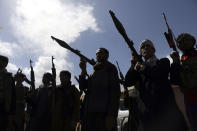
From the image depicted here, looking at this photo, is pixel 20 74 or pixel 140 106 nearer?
pixel 140 106

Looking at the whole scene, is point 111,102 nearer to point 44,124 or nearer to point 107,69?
point 107,69

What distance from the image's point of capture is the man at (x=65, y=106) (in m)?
4.97

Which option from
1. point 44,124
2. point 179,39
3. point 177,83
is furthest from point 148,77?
point 44,124

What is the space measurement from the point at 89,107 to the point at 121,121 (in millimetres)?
5461

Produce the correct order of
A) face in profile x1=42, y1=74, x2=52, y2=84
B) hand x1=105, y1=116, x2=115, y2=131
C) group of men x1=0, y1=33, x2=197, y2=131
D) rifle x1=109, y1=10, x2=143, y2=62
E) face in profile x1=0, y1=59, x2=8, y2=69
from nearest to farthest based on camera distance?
group of men x1=0, y1=33, x2=197, y2=131
rifle x1=109, y1=10, x2=143, y2=62
hand x1=105, y1=116, x2=115, y2=131
face in profile x1=0, y1=59, x2=8, y2=69
face in profile x1=42, y1=74, x2=52, y2=84

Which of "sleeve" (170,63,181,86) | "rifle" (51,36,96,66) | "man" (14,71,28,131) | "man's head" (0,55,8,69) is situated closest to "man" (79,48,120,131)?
"rifle" (51,36,96,66)

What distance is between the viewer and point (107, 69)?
4.34 meters

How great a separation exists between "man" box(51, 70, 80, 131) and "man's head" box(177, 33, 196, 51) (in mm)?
2563

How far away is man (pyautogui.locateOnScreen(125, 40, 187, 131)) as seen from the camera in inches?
118

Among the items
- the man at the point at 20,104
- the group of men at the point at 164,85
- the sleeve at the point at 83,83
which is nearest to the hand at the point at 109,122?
the group of men at the point at 164,85

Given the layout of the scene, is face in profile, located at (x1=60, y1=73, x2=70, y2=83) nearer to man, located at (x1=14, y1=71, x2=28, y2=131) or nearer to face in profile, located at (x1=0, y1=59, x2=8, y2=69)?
face in profile, located at (x1=0, y1=59, x2=8, y2=69)

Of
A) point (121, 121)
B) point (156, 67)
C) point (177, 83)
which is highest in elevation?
point (156, 67)

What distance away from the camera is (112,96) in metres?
4.14

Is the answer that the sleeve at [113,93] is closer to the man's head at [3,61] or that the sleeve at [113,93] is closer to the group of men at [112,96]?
the group of men at [112,96]
